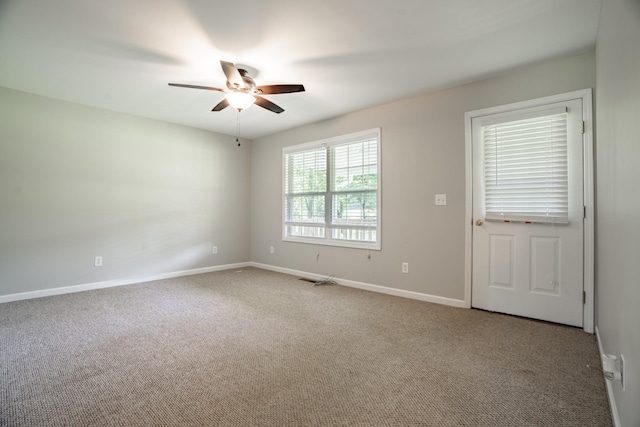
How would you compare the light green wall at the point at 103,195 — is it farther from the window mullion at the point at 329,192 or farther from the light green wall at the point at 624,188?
the light green wall at the point at 624,188

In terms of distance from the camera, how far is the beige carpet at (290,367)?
4.90 ft

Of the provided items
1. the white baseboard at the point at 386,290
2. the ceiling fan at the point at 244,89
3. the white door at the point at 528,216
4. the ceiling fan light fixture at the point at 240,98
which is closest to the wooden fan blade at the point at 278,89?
the ceiling fan at the point at 244,89

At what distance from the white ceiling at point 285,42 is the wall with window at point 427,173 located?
19 cm

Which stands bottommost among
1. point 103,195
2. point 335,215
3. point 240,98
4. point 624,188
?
point 335,215

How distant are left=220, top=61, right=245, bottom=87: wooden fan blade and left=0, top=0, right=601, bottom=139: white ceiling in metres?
0.21

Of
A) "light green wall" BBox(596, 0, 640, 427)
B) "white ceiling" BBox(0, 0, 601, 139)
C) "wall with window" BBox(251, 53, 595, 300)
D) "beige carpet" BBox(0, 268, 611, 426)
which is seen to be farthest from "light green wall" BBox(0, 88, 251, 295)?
"light green wall" BBox(596, 0, 640, 427)

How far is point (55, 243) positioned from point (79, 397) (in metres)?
2.93

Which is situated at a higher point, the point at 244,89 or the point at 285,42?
the point at 285,42

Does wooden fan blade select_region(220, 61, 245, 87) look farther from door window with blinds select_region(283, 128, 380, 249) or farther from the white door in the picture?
the white door

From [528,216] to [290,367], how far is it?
256cm

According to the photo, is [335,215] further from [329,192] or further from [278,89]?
[278,89]

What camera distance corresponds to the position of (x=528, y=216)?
2805 mm

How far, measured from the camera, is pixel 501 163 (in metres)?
2.96

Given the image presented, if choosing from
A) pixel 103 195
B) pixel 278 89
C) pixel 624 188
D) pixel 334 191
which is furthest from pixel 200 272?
pixel 624 188
